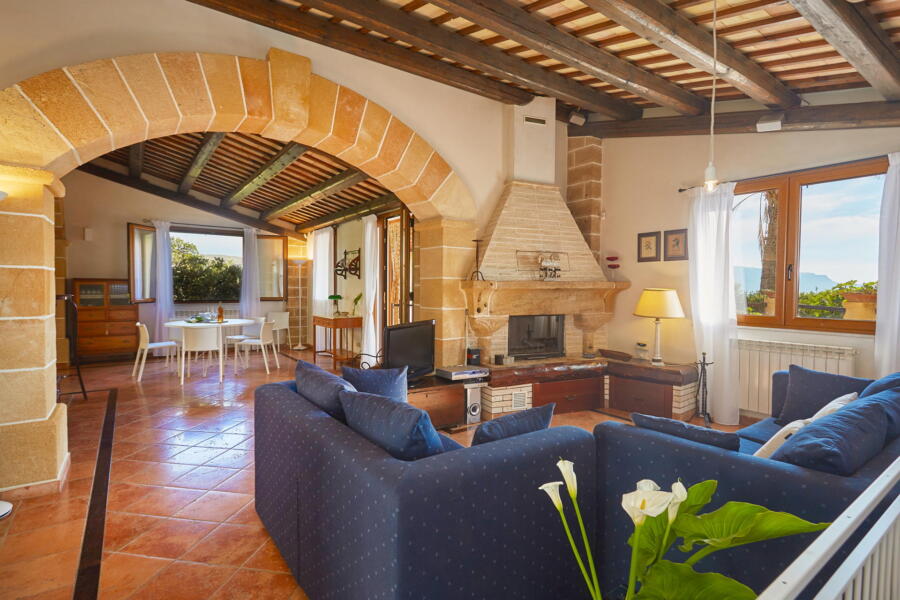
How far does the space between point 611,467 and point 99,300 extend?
816 cm

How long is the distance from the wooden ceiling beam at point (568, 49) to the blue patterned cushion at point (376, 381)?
2.19m

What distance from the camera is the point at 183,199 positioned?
8172mm

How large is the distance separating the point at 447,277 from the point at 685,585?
371 centimetres

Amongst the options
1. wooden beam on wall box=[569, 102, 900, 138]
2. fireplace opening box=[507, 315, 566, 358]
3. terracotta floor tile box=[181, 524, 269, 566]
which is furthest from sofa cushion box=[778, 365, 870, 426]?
terracotta floor tile box=[181, 524, 269, 566]

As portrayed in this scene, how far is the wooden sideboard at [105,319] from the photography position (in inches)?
278

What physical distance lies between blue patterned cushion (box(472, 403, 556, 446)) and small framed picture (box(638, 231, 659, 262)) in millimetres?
3470

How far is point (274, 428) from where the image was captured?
218cm

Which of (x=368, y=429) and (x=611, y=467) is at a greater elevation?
(x=368, y=429)

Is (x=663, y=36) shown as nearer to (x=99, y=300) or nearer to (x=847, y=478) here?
(x=847, y=478)

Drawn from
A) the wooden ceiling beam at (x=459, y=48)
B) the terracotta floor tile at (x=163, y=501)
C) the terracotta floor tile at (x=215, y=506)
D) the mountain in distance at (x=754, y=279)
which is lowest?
the terracotta floor tile at (x=215, y=506)

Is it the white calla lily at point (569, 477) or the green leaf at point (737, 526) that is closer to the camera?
the green leaf at point (737, 526)

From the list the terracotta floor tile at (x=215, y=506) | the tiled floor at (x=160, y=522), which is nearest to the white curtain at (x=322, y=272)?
the tiled floor at (x=160, y=522)

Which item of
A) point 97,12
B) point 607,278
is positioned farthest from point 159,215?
point 607,278

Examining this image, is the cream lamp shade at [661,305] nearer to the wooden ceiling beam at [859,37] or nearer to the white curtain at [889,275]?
the white curtain at [889,275]
